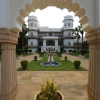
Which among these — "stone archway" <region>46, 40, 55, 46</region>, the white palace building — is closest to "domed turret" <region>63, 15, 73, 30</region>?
the white palace building

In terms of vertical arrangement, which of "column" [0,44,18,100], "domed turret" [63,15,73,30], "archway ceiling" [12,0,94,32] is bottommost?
"column" [0,44,18,100]

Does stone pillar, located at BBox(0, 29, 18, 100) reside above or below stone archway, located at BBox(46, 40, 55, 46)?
below

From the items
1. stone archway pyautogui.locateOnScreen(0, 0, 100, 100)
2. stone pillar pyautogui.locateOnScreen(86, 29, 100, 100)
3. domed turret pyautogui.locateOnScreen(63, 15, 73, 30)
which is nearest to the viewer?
stone archway pyautogui.locateOnScreen(0, 0, 100, 100)

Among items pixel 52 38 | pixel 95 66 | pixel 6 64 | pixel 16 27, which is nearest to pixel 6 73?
pixel 6 64

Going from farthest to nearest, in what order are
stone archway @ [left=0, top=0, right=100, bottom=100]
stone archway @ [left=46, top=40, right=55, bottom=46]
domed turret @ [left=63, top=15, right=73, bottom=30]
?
stone archway @ [left=46, top=40, right=55, bottom=46] → domed turret @ [left=63, top=15, right=73, bottom=30] → stone archway @ [left=0, top=0, right=100, bottom=100]

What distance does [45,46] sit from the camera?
1887 inches

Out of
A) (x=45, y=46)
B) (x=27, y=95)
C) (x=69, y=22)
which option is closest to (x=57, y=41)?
(x=45, y=46)

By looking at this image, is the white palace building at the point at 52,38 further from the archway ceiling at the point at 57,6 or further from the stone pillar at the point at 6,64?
the stone pillar at the point at 6,64

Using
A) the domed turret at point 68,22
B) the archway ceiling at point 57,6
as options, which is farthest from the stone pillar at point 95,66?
the domed turret at point 68,22

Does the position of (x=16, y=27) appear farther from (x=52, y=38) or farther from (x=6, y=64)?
(x=52, y=38)

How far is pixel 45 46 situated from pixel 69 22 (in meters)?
14.3

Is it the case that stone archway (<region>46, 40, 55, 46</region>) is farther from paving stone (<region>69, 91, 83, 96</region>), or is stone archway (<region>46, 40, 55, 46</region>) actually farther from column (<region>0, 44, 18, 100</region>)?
column (<region>0, 44, 18, 100</region>)

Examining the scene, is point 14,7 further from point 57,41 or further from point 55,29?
point 55,29

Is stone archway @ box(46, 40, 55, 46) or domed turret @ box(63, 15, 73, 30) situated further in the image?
stone archway @ box(46, 40, 55, 46)
